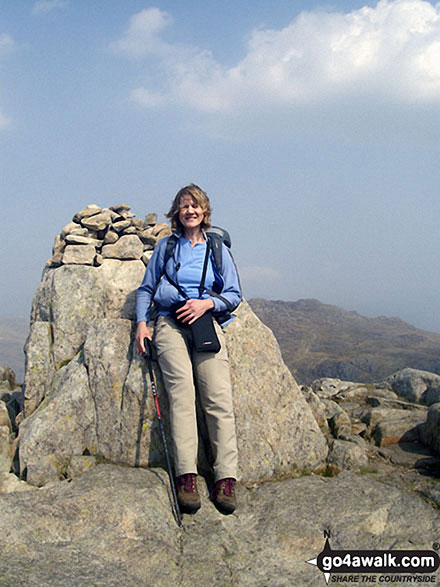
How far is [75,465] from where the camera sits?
8.91m

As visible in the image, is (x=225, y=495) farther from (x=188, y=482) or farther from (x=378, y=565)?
(x=378, y=565)

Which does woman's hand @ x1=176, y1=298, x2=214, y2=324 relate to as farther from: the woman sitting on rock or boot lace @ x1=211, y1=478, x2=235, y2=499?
boot lace @ x1=211, y1=478, x2=235, y2=499

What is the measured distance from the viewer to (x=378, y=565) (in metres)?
6.61

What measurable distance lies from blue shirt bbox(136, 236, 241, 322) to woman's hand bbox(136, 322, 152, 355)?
0.74 feet

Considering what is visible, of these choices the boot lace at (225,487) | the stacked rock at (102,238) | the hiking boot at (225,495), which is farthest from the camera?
the stacked rock at (102,238)

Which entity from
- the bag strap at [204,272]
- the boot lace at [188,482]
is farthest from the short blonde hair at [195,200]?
the boot lace at [188,482]

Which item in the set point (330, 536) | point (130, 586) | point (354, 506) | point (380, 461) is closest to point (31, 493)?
point (130, 586)

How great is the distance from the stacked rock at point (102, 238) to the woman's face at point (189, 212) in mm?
4183

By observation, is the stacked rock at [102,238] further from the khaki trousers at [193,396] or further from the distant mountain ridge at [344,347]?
the distant mountain ridge at [344,347]

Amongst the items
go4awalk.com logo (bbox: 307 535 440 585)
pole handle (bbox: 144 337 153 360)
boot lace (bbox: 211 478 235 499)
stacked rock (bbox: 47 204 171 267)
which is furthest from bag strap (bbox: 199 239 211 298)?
go4awalk.com logo (bbox: 307 535 440 585)

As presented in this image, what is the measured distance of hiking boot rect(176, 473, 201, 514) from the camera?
25.0 ft

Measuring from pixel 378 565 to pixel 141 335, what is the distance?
20.4 ft

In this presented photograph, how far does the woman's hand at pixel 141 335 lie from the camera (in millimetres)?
9273

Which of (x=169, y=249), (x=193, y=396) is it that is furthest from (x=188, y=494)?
(x=169, y=249)
